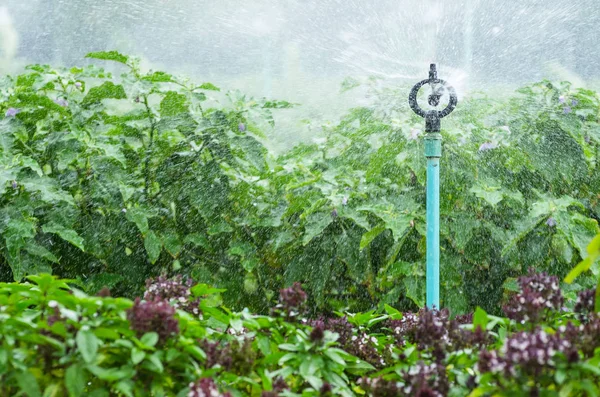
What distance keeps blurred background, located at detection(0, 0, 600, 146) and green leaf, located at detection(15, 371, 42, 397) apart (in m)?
5.20

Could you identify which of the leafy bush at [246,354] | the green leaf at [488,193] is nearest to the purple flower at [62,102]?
the leafy bush at [246,354]

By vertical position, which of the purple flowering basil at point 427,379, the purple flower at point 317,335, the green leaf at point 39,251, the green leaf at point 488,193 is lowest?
the purple flowering basil at point 427,379

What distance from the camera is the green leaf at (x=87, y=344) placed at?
1001 mm

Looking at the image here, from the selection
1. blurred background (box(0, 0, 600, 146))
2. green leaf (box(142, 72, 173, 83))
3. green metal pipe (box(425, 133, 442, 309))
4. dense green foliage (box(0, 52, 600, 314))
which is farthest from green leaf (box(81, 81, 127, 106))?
blurred background (box(0, 0, 600, 146))

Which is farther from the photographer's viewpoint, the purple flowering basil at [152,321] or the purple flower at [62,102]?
the purple flower at [62,102]

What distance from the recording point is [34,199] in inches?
84.4

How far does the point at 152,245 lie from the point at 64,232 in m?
0.27

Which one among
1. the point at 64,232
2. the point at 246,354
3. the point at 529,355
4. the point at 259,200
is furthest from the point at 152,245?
the point at 529,355

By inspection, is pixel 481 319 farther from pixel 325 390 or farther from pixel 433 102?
pixel 433 102

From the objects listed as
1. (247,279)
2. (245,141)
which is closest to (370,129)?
(245,141)

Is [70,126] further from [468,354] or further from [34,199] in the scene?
[468,354]

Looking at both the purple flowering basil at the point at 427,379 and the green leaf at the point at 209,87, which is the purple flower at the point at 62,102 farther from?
the purple flowering basil at the point at 427,379

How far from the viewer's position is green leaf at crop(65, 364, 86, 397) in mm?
1016

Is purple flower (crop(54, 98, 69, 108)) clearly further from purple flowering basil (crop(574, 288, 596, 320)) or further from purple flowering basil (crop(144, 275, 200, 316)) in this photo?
purple flowering basil (crop(574, 288, 596, 320))
